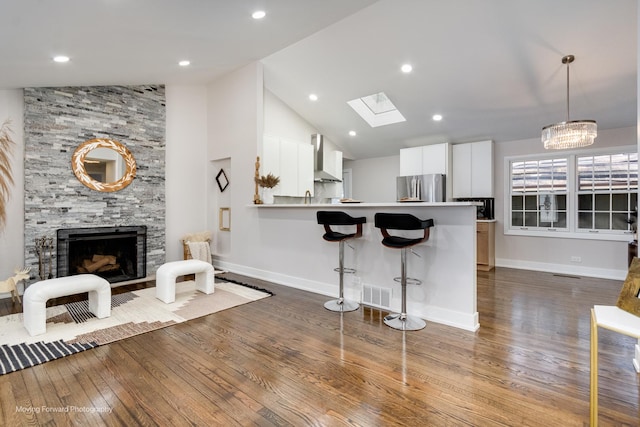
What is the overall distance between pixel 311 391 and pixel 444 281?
174 cm

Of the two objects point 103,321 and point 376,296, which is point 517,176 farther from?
point 103,321

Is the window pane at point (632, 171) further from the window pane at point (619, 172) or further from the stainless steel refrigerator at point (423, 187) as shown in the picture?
the stainless steel refrigerator at point (423, 187)

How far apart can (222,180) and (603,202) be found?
6415 mm

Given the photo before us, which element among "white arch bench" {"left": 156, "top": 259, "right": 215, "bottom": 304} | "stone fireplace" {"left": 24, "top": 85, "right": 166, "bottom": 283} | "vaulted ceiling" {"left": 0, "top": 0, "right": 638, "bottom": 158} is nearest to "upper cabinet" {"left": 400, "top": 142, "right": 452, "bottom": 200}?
"vaulted ceiling" {"left": 0, "top": 0, "right": 638, "bottom": 158}

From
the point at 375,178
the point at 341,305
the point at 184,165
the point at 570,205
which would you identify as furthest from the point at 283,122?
the point at 570,205

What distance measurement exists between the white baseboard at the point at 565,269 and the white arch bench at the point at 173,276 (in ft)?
16.8

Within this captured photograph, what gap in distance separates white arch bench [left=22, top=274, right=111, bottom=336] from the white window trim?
20.6 ft

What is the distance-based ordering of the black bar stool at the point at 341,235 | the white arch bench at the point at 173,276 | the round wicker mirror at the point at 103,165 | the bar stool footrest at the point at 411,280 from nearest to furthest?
the bar stool footrest at the point at 411,280, the black bar stool at the point at 341,235, the white arch bench at the point at 173,276, the round wicker mirror at the point at 103,165

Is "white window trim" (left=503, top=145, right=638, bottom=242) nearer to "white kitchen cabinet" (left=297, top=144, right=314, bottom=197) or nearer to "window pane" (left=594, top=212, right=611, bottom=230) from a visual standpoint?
"window pane" (left=594, top=212, right=611, bottom=230)

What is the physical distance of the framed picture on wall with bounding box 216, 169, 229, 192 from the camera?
5695 mm

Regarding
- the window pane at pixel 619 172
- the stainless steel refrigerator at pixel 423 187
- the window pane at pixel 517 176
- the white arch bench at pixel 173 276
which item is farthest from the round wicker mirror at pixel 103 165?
the window pane at pixel 619 172

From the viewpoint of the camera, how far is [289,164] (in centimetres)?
571

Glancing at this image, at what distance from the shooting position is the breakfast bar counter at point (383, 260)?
2951 mm

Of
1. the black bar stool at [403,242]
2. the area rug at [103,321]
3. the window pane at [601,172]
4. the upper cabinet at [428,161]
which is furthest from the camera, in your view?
the upper cabinet at [428,161]
